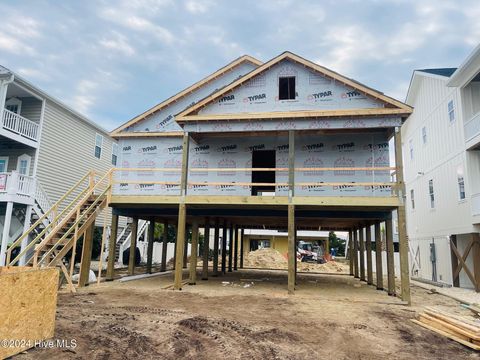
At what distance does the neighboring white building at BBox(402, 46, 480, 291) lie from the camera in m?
16.2

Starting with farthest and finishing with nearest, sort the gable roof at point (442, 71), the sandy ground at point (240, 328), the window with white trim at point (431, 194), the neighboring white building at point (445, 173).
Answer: the window with white trim at point (431, 194) → the gable roof at point (442, 71) → the neighboring white building at point (445, 173) → the sandy ground at point (240, 328)

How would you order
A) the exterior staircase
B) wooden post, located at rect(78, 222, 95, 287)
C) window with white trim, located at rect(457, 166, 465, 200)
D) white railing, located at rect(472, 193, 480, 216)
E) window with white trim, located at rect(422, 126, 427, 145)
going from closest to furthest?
the exterior staircase, wooden post, located at rect(78, 222, 95, 287), white railing, located at rect(472, 193, 480, 216), window with white trim, located at rect(457, 166, 465, 200), window with white trim, located at rect(422, 126, 427, 145)

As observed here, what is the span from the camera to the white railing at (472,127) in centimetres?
1565

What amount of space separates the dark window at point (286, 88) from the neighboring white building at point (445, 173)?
756 cm

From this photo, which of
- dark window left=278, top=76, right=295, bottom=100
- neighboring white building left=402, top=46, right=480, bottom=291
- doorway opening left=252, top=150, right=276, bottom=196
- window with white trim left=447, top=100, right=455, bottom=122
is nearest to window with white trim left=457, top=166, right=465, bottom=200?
neighboring white building left=402, top=46, right=480, bottom=291

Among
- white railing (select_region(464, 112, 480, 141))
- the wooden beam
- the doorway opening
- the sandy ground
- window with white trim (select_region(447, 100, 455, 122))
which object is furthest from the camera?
window with white trim (select_region(447, 100, 455, 122))

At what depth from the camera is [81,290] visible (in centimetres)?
1308

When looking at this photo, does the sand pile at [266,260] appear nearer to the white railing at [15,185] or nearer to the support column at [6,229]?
the white railing at [15,185]

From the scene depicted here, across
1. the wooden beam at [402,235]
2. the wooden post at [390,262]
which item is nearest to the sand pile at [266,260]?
A: the wooden post at [390,262]

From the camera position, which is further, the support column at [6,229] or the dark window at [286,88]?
the support column at [6,229]

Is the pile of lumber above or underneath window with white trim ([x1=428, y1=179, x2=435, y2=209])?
underneath

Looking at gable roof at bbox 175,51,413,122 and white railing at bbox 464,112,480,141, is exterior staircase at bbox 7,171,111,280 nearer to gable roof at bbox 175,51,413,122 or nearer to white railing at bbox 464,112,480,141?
gable roof at bbox 175,51,413,122

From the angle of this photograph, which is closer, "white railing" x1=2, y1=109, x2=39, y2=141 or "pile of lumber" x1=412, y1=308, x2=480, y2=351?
"pile of lumber" x1=412, y1=308, x2=480, y2=351

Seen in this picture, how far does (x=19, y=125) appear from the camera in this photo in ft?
62.7
